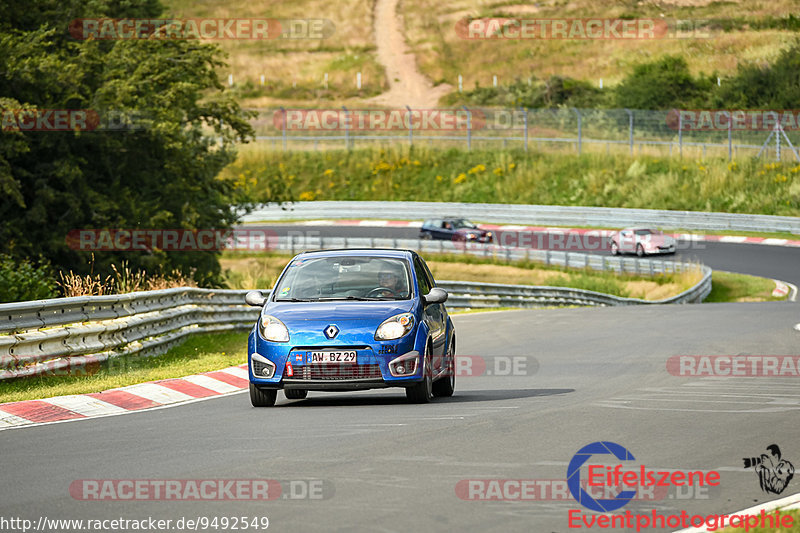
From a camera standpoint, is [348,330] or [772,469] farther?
[348,330]

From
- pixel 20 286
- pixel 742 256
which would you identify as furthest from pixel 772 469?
pixel 742 256

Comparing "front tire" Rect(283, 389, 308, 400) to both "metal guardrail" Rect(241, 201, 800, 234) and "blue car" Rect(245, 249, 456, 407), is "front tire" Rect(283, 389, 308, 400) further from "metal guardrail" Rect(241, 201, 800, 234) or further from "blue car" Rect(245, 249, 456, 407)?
"metal guardrail" Rect(241, 201, 800, 234)

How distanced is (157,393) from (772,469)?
728 centimetres

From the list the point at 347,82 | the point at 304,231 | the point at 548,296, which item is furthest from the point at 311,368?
the point at 347,82

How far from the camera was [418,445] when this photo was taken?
9.40m

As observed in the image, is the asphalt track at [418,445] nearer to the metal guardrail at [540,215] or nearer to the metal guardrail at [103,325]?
the metal guardrail at [103,325]

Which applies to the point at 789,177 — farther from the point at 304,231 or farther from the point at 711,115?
the point at 304,231

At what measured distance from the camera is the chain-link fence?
199 ft

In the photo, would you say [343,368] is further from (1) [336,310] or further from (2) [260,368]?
(2) [260,368]

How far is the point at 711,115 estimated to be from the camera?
67125mm

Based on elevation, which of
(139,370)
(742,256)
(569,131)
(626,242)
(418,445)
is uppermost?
(569,131)

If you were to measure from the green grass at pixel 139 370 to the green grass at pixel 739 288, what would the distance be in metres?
24.5

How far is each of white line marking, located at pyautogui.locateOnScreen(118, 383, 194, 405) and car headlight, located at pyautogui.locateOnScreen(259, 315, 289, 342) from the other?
1693mm

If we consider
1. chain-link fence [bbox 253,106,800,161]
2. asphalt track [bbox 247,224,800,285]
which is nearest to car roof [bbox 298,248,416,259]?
asphalt track [bbox 247,224,800,285]
